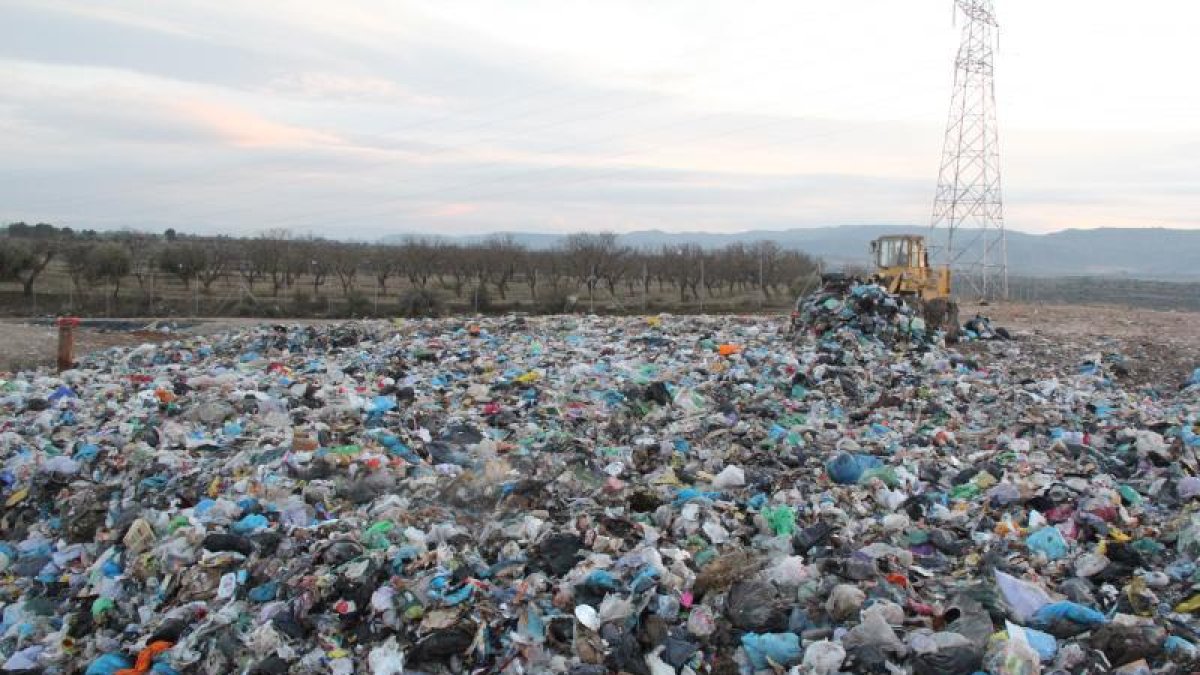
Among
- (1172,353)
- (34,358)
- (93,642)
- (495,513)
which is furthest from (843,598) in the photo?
(34,358)

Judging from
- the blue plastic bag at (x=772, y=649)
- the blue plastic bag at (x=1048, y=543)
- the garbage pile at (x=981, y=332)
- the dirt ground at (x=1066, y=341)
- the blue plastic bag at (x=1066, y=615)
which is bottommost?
the blue plastic bag at (x=772, y=649)

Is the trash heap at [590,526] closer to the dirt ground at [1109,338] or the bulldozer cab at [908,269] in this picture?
the dirt ground at [1109,338]

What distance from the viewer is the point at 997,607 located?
4.02 m

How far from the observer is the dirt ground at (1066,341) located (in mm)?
11602

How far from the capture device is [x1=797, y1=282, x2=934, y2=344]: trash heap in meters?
11.0

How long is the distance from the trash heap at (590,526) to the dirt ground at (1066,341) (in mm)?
3070

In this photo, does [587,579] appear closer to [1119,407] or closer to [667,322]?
[1119,407]

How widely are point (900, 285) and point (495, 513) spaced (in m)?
12.3

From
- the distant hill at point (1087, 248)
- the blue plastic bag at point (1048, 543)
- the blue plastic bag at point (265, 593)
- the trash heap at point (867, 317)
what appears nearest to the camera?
the blue plastic bag at point (265, 593)

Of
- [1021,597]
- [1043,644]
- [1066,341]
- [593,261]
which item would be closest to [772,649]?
[1043,644]

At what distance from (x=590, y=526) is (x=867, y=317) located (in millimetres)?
7289

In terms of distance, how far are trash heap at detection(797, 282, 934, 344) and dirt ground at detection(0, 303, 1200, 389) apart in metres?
1.32

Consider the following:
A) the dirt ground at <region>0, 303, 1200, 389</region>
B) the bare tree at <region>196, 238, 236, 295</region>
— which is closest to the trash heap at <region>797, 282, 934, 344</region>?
the dirt ground at <region>0, 303, 1200, 389</region>

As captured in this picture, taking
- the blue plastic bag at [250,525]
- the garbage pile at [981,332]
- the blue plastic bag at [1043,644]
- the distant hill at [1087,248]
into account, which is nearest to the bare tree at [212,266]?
the garbage pile at [981,332]
